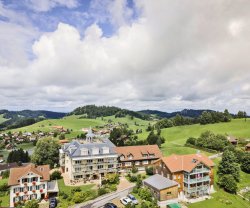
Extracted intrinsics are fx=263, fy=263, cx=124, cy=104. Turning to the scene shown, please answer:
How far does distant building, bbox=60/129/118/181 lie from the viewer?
8200 cm

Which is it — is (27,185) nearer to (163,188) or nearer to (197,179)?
(163,188)

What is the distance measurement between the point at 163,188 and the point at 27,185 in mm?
34764

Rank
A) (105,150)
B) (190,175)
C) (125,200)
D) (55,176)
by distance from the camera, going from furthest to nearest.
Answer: (105,150) < (55,176) < (190,175) < (125,200)

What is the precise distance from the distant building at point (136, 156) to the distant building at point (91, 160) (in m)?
5.78

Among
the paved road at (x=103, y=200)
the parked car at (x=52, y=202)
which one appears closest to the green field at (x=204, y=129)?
the paved road at (x=103, y=200)

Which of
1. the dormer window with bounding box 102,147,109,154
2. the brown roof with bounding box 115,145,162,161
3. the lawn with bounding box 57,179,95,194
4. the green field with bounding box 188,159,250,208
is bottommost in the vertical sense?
the green field with bounding box 188,159,250,208

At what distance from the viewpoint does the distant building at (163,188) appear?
219 ft

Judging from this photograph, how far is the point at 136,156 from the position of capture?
93438 millimetres

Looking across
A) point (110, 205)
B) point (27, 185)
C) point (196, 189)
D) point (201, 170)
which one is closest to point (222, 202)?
point (196, 189)

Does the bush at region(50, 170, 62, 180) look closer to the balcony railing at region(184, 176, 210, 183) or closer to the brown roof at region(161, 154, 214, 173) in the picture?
the brown roof at region(161, 154, 214, 173)

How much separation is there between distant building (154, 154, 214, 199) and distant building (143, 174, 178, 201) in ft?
8.29

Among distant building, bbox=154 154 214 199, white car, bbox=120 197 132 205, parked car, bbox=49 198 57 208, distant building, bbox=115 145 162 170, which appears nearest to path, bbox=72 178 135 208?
white car, bbox=120 197 132 205

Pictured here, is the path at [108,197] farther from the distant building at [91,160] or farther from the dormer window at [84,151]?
the dormer window at [84,151]

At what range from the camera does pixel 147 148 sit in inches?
3836
